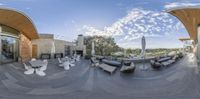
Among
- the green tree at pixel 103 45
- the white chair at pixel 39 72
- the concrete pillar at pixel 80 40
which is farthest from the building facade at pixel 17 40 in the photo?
the green tree at pixel 103 45

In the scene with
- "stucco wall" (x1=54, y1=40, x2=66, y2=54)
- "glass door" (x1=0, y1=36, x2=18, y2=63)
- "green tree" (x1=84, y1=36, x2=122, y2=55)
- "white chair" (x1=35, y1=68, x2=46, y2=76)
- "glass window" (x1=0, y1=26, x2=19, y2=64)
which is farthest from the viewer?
"stucco wall" (x1=54, y1=40, x2=66, y2=54)

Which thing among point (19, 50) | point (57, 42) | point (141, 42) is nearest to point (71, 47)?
point (57, 42)

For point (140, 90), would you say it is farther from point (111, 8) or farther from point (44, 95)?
point (111, 8)

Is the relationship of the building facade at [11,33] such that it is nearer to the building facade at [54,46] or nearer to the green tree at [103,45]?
the green tree at [103,45]

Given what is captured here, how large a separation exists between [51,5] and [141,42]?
5.42 metres

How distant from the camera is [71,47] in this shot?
92.5 feet

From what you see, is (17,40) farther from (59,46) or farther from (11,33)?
(59,46)

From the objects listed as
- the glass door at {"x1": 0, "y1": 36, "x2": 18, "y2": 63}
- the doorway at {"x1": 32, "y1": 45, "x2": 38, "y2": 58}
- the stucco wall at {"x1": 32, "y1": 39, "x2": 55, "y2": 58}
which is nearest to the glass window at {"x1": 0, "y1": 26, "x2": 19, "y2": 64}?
the glass door at {"x1": 0, "y1": 36, "x2": 18, "y2": 63}

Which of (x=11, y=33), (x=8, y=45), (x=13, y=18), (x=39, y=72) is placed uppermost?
(x=13, y=18)

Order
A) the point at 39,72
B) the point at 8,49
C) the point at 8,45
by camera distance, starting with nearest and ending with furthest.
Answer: the point at 39,72, the point at 8,45, the point at 8,49

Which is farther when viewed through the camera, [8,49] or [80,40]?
[80,40]

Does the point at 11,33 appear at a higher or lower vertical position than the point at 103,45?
higher

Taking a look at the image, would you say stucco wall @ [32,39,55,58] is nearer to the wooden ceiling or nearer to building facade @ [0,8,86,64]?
building facade @ [0,8,86,64]

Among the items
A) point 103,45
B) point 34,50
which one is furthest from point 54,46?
point 103,45
